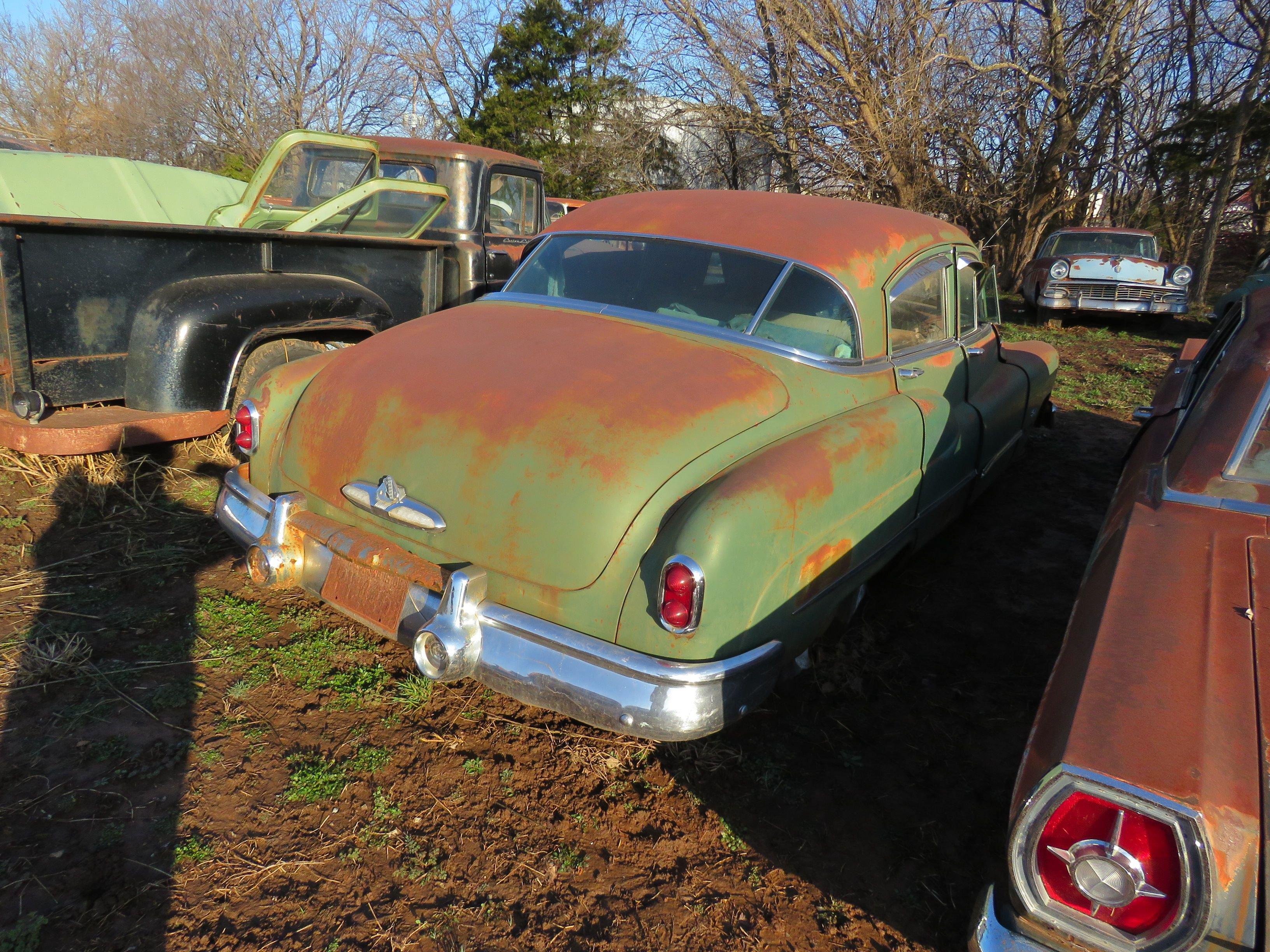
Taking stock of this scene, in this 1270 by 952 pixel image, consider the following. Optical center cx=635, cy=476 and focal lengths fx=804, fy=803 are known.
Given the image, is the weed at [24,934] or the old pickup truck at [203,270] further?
the old pickup truck at [203,270]

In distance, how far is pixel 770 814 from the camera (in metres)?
2.37

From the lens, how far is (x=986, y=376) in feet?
13.5

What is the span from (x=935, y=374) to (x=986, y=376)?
77 cm

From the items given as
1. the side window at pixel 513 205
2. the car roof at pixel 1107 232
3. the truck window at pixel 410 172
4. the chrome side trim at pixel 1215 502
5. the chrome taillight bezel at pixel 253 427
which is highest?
the car roof at pixel 1107 232

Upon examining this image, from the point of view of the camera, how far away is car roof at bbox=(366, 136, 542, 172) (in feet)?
19.9

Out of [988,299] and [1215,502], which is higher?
[988,299]

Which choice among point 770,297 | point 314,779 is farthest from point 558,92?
point 314,779

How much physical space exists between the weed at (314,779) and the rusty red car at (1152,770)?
1.76 metres

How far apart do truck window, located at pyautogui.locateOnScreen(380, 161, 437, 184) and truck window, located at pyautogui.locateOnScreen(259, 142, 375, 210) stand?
20 centimetres

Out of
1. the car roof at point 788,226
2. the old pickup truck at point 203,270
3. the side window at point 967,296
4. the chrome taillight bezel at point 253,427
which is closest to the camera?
the chrome taillight bezel at point 253,427

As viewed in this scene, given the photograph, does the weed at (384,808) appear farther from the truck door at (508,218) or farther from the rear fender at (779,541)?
the truck door at (508,218)

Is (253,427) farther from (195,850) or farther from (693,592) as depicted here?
(693,592)

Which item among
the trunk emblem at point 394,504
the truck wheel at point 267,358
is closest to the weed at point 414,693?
the trunk emblem at point 394,504

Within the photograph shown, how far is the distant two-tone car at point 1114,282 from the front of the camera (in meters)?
11.0
